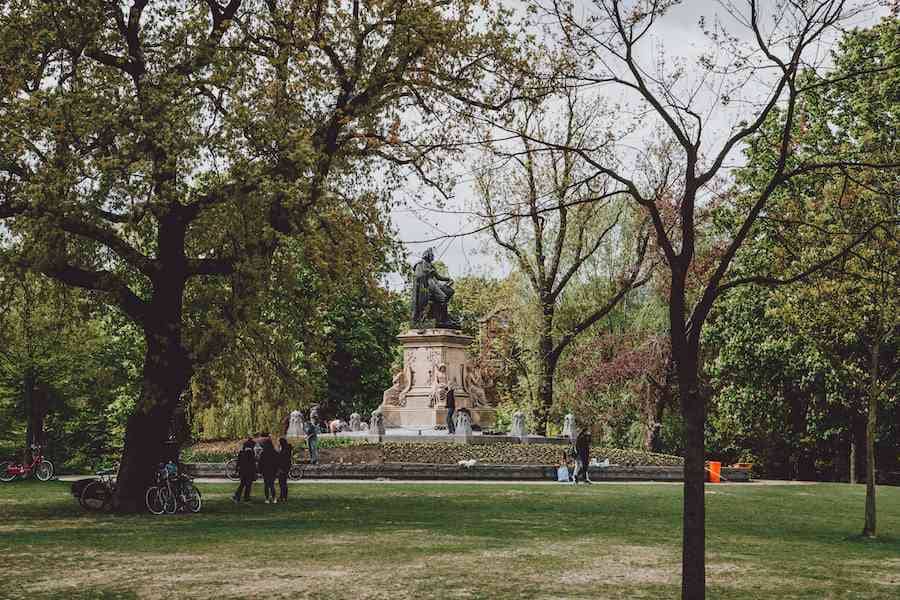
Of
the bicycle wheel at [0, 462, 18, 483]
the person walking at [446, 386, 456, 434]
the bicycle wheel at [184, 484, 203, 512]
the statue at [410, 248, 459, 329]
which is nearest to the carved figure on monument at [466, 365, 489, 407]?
the statue at [410, 248, 459, 329]

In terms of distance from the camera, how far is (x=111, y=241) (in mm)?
21891

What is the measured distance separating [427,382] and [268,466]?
18.7 metres

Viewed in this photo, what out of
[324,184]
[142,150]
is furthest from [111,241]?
[324,184]

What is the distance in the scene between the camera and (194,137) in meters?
20.9

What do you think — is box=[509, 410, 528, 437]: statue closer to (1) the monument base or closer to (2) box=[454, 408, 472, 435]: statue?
(1) the monument base

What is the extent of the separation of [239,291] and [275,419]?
28.4 metres

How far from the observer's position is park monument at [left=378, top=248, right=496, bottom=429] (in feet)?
140

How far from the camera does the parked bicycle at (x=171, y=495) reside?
73.1 ft

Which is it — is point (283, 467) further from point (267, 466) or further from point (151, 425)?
point (151, 425)

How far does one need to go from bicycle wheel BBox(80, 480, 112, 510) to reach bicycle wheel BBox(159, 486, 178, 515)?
1276 millimetres

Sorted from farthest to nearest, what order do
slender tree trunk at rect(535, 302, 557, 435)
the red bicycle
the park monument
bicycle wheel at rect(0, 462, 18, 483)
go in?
slender tree trunk at rect(535, 302, 557, 435) → the park monument → the red bicycle → bicycle wheel at rect(0, 462, 18, 483)

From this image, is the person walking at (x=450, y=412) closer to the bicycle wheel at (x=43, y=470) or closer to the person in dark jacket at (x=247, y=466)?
the bicycle wheel at (x=43, y=470)

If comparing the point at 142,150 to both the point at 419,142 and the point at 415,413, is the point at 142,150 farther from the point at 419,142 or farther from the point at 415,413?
the point at 415,413

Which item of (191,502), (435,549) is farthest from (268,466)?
(435,549)
